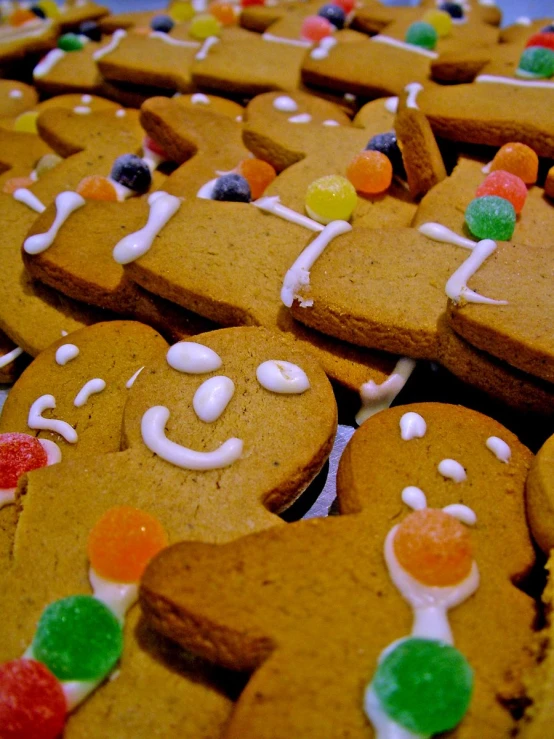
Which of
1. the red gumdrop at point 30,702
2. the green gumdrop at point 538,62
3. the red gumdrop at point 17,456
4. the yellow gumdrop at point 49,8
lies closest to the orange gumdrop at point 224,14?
the yellow gumdrop at point 49,8

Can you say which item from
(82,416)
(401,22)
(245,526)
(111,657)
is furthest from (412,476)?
(401,22)

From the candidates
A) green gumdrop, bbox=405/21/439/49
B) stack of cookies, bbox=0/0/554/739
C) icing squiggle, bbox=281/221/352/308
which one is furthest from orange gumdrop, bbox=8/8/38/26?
icing squiggle, bbox=281/221/352/308

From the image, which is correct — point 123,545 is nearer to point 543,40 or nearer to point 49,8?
point 543,40

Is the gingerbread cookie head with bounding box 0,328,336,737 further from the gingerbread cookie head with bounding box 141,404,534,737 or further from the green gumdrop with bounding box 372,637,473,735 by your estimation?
the green gumdrop with bounding box 372,637,473,735

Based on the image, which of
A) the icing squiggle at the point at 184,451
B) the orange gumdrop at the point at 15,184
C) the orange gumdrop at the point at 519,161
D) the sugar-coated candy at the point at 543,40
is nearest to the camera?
the icing squiggle at the point at 184,451

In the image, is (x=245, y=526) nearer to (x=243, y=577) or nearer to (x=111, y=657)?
(x=243, y=577)

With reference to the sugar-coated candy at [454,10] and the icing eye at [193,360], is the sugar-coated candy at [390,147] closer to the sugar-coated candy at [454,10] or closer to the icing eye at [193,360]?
the icing eye at [193,360]

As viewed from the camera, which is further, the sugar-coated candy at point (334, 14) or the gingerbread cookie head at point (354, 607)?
the sugar-coated candy at point (334, 14)
